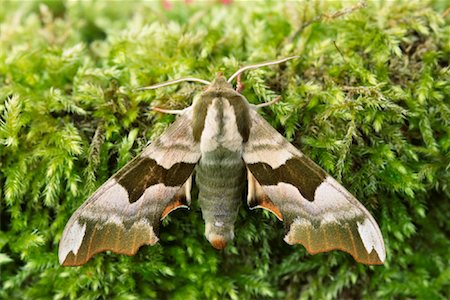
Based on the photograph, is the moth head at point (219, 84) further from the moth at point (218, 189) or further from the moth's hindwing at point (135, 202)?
the moth's hindwing at point (135, 202)

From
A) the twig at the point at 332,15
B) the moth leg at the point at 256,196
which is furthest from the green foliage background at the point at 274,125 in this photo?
the moth leg at the point at 256,196

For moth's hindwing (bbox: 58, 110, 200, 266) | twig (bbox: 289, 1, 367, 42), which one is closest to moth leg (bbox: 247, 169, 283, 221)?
moth's hindwing (bbox: 58, 110, 200, 266)

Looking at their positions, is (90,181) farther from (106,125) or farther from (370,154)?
(370,154)

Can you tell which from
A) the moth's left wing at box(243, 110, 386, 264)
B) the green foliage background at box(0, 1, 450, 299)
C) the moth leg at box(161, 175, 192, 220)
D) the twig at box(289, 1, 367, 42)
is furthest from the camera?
the twig at box(289, 1, 367, 42)

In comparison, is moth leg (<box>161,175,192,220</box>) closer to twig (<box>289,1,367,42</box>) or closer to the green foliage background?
the green foliage background

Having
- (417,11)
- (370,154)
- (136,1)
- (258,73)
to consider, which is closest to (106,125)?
(258,73)

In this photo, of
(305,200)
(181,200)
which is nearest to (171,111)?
(181,200)
